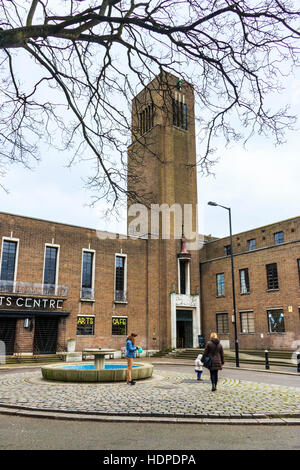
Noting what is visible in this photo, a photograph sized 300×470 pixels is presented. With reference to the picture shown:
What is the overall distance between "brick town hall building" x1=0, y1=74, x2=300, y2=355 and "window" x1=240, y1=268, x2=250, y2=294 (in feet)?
0.29

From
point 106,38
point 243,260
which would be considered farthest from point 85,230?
point 106,38

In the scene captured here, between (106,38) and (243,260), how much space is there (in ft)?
93.9

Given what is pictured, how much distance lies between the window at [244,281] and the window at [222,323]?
3023mm

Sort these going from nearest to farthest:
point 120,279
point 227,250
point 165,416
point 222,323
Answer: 1. point 165,416
2. point 120,279
3. point 222,323
4. point 227,250

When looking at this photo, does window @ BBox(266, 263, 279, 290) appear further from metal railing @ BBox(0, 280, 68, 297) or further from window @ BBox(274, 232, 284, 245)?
metal railing @ BBox(0, 280, 68, 297)

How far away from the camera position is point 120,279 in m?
31.8

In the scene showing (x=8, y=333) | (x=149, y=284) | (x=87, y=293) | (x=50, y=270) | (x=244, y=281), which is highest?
(x=50, y=270)

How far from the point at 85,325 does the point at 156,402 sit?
821 inches

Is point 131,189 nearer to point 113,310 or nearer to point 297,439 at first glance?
point 297,439

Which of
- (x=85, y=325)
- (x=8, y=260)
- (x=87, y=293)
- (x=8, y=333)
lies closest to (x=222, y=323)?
(x=85, y=325)

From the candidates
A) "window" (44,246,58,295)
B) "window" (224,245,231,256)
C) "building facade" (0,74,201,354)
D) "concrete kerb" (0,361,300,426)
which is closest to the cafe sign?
"building facade" (0,74,201,354)

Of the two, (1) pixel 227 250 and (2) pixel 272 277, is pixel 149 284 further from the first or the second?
(1) pixel 227 250

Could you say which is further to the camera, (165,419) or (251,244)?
(251,244)
